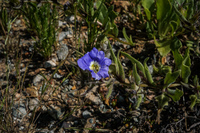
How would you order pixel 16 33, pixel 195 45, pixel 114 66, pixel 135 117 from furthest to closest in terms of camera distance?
pixel 16 33, pixel 195 45, pixel 135 117, pixel 114 66

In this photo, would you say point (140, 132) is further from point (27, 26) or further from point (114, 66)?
point (27, 26)

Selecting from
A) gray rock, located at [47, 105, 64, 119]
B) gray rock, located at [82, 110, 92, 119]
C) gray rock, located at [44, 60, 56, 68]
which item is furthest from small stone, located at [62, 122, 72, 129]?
gray rock, located at [44, 60, 56, 68]

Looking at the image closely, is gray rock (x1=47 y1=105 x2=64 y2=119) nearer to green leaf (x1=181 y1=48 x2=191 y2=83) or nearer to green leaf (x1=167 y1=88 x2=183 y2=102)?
green leaf (x1=167 y1=88 x2=183 y2=102)

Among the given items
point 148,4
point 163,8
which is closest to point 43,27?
point 148,4

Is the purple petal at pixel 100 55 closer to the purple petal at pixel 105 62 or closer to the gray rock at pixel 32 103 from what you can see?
the purple petal at pixel 105 62

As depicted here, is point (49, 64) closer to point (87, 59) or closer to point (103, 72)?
point (87, 59)

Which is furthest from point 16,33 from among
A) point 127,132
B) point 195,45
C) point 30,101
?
point 195,45
